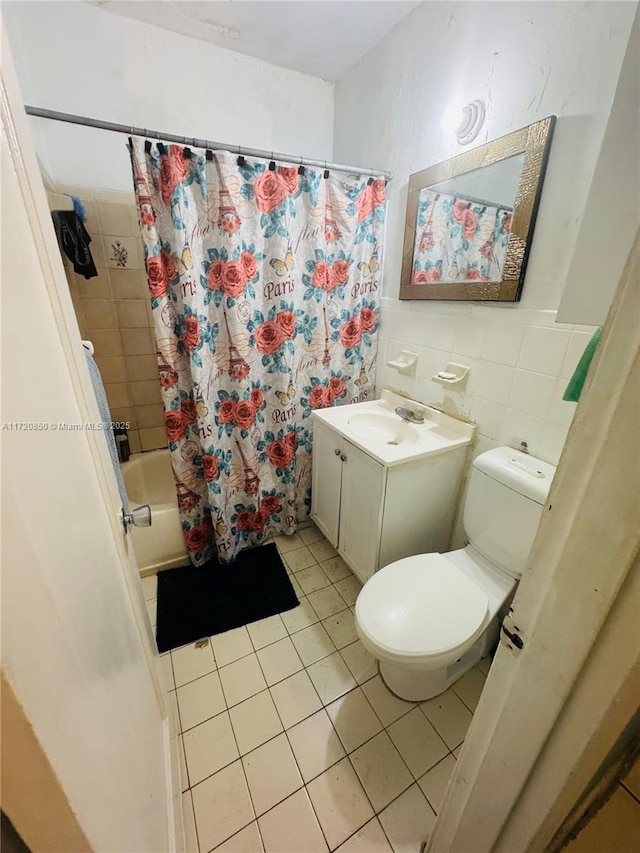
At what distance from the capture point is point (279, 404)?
5.60ft

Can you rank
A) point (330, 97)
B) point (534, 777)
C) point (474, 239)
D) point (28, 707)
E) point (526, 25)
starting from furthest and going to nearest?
point (330, 97)
point (474, 239)
point (526, 25)
point (534, 777)
point (28, 707)

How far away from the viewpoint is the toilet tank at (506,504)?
3.55 ft

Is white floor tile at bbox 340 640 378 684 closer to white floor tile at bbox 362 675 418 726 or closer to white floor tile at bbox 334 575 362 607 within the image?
white floor tile at bbox 362 675 418 726

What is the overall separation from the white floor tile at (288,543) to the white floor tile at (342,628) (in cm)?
48

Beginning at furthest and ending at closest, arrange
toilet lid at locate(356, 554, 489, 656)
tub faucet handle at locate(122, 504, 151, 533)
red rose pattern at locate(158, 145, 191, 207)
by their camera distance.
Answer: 1. red rose pattern at locate(158, 145, 191, 207)
2. toilet lid at locate(356, 554, 489, 656)
3. tub faucet handle at locate(122, 504, 151, 533)

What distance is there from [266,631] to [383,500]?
79cm

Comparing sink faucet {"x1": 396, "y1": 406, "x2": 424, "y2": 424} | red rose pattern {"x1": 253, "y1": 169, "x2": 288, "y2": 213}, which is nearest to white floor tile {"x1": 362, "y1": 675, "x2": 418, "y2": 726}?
sink faucet {"x1": 396, "y1": 406, "x2": 424, "y2": 424}

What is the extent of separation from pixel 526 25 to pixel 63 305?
154cm

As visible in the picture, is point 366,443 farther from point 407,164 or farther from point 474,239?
point 407,164

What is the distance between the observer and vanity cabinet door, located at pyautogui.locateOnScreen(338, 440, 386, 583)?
53.0 inches

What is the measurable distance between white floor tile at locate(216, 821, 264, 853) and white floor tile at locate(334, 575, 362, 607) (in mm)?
788

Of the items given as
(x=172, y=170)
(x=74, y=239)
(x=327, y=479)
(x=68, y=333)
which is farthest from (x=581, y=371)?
(x=74, y=239)

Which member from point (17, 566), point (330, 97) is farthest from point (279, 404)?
point (330, 97)

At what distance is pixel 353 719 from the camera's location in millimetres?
1167
